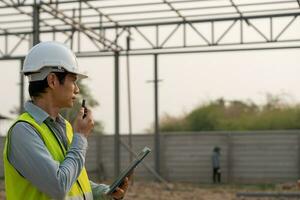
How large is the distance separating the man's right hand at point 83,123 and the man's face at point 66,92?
3.3 inches

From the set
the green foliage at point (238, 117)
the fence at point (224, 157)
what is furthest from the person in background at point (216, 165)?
the green foliage at point (238, 117)

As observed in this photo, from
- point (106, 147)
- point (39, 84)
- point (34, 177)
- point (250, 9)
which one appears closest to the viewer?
point (34, 177)

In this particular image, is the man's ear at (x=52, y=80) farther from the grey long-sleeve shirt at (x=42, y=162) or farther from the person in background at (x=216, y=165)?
the person in background at (x=216, y=165)

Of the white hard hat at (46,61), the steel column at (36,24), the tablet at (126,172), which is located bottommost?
the tablet at (126,172)

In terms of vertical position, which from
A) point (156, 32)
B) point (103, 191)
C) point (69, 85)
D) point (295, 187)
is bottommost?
point (295, 187)

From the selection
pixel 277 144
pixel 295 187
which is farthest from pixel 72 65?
pixel 277 144

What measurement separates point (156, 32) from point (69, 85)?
14220 millimetres

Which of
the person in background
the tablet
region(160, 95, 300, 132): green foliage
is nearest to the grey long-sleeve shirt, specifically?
the tablet

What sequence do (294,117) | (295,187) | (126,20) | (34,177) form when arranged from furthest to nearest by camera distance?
(294,117)
(295,187)
(126,20)
(34,177)

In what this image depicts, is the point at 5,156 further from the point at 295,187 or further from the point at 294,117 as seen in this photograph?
the point at 294,117

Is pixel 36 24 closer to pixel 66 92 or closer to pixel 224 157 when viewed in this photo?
pixel 66 92

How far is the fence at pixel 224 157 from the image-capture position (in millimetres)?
21625

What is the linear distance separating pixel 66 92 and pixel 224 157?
20.0 m

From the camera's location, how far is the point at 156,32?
54.6ft
